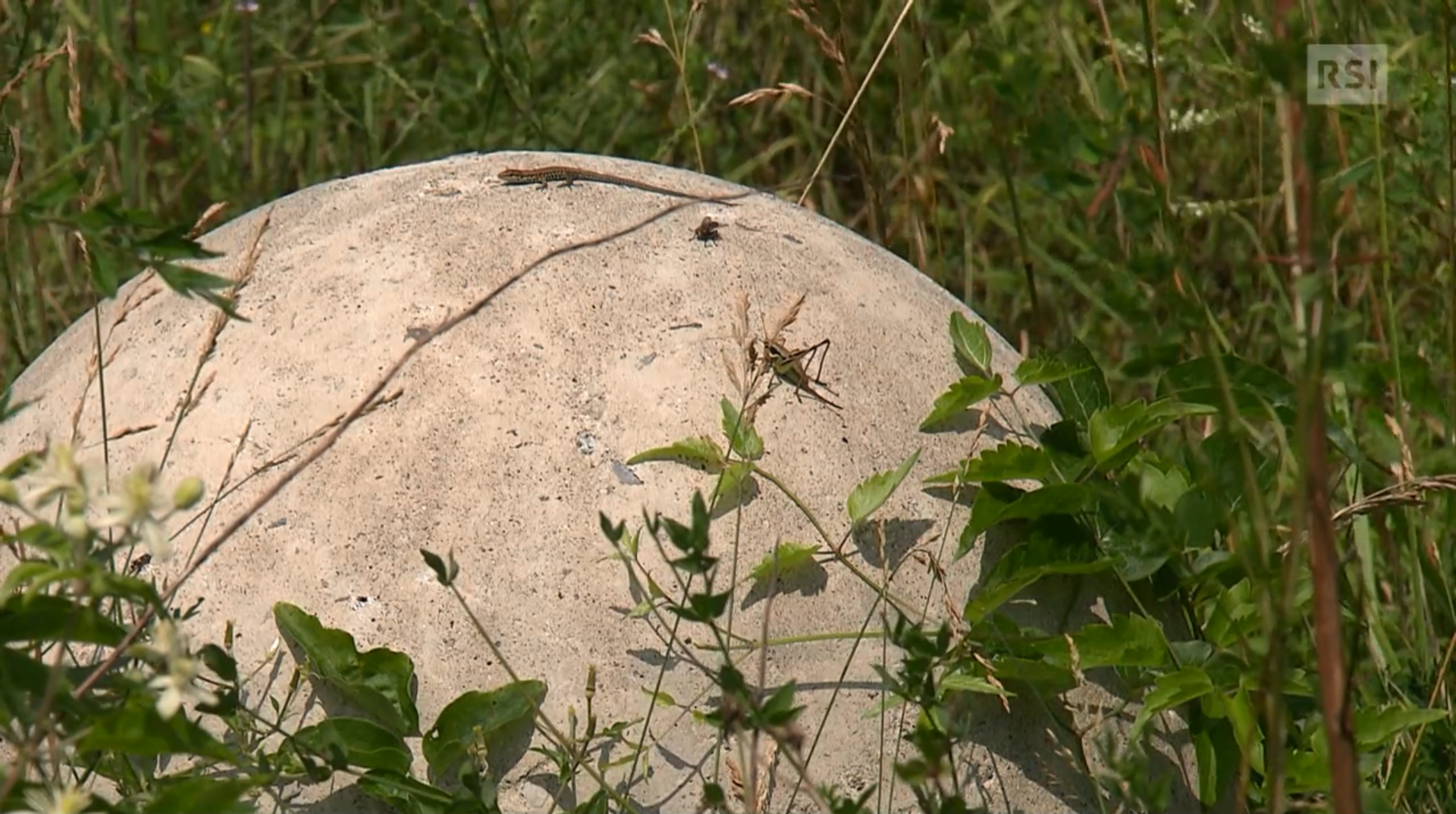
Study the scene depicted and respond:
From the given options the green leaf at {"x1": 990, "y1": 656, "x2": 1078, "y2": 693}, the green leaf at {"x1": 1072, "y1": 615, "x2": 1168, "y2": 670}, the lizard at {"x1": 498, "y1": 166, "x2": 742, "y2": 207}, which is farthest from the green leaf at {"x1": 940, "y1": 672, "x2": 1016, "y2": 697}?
the lizard at {"x1": 498, "y1": 166, "x2": 742, "y2": 207}

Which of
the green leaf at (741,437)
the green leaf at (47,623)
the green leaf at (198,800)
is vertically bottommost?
the green leaf at (198,800)

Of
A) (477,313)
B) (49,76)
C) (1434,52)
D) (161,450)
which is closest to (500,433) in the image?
(477,313)

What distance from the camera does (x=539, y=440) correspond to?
2.37 m

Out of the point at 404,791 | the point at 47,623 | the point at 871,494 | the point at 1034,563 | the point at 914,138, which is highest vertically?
the point at 47,623

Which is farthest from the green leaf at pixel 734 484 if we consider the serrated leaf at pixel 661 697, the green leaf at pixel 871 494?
the serrated leaf at pixel 661 697

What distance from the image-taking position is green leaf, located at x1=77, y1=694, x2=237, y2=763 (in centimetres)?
175

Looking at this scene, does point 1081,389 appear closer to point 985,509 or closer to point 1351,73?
point 985,509

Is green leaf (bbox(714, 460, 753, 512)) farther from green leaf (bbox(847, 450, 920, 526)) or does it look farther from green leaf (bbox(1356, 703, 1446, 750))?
green leaf (bbox(1356, 703, 1446, 750))

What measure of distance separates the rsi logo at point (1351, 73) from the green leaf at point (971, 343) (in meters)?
0.60

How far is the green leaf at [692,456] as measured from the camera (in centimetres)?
236

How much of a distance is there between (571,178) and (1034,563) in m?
1.00

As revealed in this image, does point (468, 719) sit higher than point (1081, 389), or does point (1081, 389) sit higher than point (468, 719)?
point (1081, 389)

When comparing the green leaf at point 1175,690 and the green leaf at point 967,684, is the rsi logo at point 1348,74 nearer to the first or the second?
the green leaf at point 1175,690

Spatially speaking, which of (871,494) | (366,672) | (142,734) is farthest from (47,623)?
(871,494)
